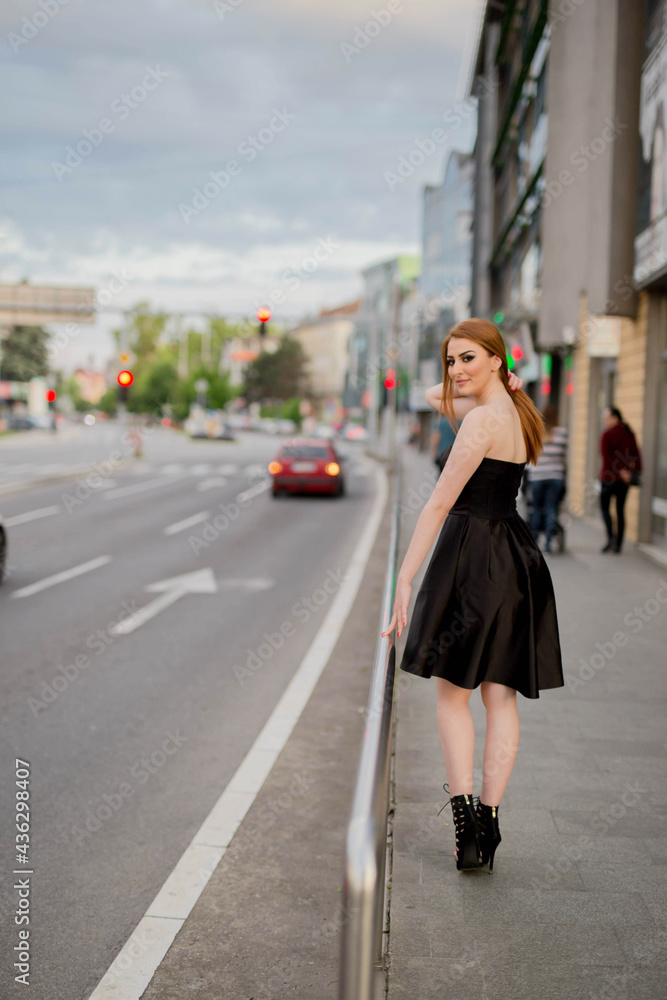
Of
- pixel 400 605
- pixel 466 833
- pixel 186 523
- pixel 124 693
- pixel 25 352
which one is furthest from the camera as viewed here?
pixel 25 352

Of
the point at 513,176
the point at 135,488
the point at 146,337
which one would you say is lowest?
the point at 135,488

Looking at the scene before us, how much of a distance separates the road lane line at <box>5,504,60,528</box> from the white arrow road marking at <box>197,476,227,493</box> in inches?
233

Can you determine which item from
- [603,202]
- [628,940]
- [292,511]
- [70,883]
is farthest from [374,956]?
[292,511]

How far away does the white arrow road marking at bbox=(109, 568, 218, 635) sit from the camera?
856 cm

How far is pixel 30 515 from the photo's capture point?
59.7ft

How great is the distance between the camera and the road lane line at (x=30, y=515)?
55.8ft

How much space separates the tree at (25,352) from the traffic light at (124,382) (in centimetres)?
5926

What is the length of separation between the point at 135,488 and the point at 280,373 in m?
95.5

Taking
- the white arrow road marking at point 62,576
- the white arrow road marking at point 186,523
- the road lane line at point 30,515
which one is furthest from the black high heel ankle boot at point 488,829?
the road lane line at point 30,515

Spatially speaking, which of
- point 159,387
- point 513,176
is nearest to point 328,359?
point 159,387

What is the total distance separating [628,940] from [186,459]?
131 feet

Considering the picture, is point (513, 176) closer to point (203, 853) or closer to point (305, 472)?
point (305, 472)

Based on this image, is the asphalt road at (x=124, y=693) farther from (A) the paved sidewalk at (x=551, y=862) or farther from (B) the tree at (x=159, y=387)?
(B) the tree at (x=159, y=387)

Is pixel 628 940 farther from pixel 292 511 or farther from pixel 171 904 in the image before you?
pixel 292 511
